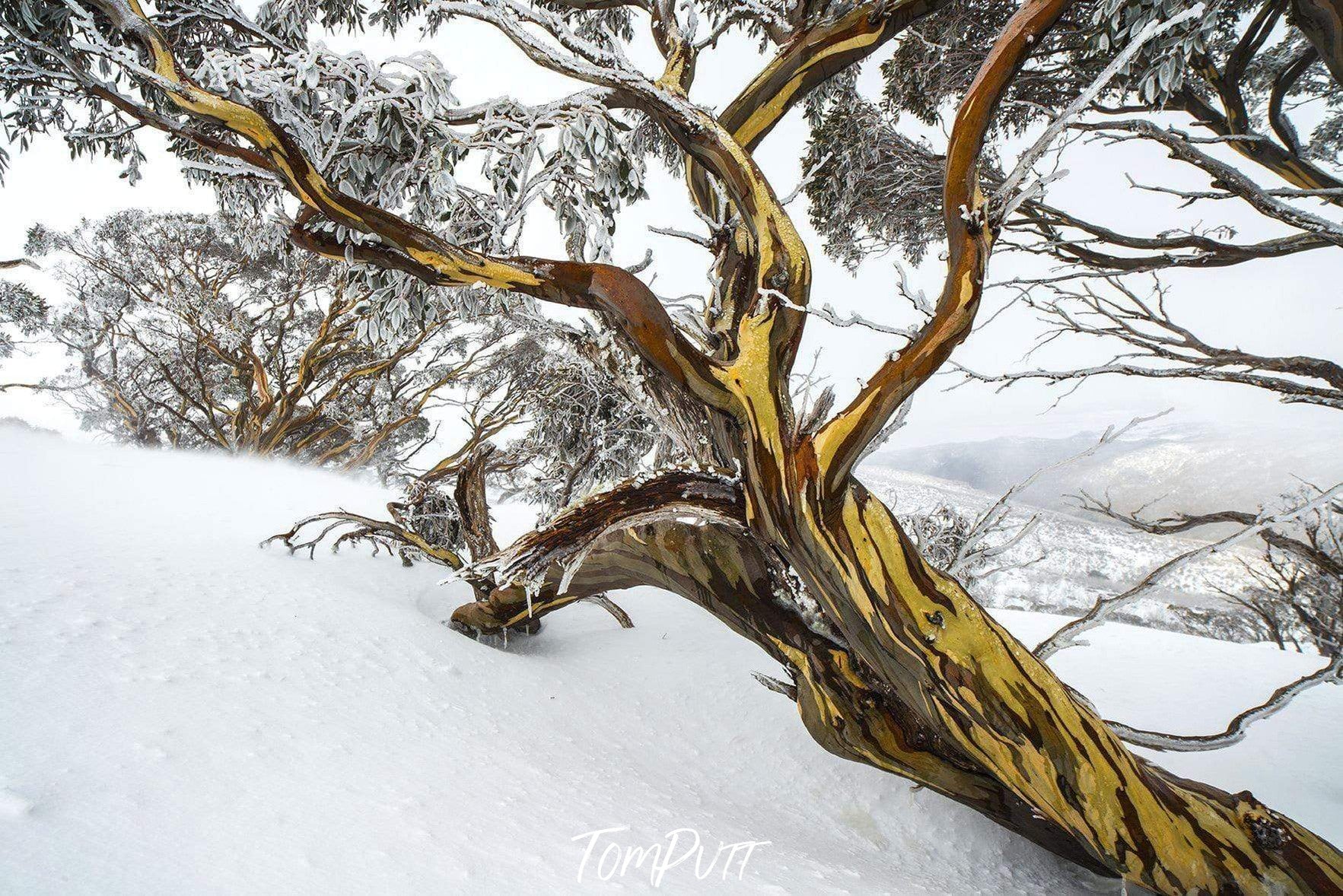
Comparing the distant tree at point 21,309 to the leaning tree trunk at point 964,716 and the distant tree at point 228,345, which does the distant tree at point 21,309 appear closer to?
the distant tree at point 228,345

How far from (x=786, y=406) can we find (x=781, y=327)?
31 cm

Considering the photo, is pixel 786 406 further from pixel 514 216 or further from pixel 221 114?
pixel 221 114

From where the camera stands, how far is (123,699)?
174cm

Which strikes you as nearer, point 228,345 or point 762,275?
point 762,275

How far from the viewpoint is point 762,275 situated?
229cm

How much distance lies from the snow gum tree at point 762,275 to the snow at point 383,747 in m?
0.50

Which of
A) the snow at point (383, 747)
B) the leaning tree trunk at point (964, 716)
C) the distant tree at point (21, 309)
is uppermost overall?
the distant tree at point (21, 309)

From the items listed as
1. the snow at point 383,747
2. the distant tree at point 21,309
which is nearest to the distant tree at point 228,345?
the distant tree at point 21,309

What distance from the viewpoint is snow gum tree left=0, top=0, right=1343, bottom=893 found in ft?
6.35

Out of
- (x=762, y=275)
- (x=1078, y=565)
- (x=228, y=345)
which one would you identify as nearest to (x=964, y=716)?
(x=762, y=275)

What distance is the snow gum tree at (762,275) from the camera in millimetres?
1936

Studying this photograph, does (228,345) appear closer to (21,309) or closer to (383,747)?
(21,309)

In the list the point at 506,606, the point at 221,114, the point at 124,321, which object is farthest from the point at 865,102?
the point at 124,321

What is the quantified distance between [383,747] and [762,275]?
2.09 meters
